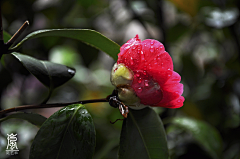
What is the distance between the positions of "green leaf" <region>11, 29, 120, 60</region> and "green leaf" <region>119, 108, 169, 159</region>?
0.15m

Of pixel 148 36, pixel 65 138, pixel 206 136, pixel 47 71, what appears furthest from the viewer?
pixel 148 36

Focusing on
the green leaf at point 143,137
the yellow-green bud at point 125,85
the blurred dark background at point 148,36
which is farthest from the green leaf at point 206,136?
the yellow-green bud at point 125,85

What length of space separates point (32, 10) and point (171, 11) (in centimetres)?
120

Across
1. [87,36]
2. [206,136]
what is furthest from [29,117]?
[206,136]

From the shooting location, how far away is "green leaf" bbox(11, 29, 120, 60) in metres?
0.48

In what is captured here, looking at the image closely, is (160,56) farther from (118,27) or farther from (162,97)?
(118,27)

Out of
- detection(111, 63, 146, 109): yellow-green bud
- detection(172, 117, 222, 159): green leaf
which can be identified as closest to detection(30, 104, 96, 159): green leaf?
detection(111, 63, 146, 109): yellow-green bud

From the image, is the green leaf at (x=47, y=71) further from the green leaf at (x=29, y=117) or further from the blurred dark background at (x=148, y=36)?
the blurred dark background at (x=148, y=36)

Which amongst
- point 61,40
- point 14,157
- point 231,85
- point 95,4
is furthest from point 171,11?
point 14,157

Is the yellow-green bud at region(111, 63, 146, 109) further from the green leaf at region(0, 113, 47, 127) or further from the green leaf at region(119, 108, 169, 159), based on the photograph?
the green leaf at region(0, 113, 47, 127)

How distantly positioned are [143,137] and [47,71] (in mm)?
258

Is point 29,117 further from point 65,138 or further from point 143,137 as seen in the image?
point 143,137

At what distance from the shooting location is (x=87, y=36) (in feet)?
1.68

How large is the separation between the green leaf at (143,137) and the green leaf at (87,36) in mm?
153
